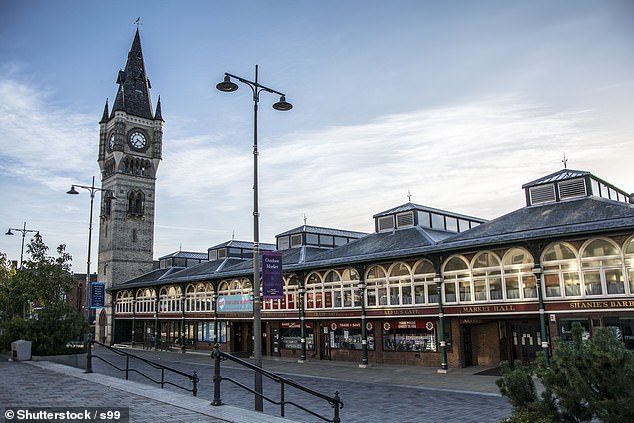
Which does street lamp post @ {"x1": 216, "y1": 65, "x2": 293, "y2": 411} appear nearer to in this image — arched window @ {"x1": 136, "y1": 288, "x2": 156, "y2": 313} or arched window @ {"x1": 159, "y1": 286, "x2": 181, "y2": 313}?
arched window @ {"x1": 159, "y1": 286, "x2": 181, "y2": 313}

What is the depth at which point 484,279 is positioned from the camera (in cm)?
2606

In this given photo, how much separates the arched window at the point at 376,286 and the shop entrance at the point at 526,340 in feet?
23.2

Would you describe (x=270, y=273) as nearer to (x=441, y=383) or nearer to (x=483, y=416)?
(x=483, y=416)

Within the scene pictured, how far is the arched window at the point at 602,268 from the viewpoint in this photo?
72.2 feet

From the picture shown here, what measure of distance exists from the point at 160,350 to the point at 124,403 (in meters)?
36.3

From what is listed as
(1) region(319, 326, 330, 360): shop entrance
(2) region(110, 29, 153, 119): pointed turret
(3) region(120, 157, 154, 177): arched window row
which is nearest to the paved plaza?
(1) region(319, 326, 330, 360): shop entrance

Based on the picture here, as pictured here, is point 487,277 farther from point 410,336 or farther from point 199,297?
point 199,297

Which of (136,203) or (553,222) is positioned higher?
(136,203)

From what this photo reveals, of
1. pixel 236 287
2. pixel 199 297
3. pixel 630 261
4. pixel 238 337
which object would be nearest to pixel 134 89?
pixel 199 297

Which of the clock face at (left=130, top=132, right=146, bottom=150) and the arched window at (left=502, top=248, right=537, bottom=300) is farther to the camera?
the clock face at (left=130, top=132, right=146, bottom=150)

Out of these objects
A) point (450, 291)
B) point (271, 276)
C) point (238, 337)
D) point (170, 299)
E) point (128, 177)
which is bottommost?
point (238, 337)

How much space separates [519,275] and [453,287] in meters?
3.51

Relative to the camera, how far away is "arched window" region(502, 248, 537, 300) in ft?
80.6

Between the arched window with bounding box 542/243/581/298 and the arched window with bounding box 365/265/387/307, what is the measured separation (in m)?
9.12
